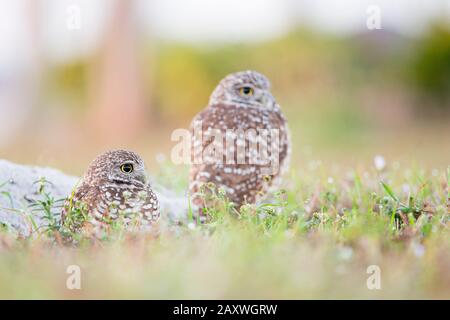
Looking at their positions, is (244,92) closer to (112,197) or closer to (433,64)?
(112,197)

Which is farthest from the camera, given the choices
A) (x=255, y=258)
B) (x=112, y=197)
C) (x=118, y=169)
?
(x=118, y=169)

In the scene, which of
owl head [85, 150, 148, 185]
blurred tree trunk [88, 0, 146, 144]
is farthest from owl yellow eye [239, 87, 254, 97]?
blurred tree trunk [88, 0, 146, 144]

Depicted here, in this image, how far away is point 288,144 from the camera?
548 centimetres

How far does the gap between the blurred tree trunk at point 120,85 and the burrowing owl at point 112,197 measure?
1187cm

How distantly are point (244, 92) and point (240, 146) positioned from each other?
703 mm

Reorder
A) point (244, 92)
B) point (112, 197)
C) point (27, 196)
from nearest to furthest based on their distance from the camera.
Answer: point (112, 197) < point (27, 196) < point (244, 92)

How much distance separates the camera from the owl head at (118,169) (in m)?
4.25

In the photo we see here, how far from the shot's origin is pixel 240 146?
5.11m

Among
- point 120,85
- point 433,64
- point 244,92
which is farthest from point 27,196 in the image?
point 120,85

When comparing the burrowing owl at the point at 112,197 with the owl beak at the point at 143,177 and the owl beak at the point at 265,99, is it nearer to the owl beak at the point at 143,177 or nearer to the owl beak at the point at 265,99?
the owl beak at the point at 143,177

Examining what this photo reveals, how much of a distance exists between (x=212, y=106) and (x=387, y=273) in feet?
8.90
